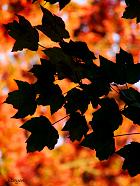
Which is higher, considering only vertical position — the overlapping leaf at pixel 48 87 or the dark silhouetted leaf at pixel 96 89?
the overlapping leaf at pixel 48 87

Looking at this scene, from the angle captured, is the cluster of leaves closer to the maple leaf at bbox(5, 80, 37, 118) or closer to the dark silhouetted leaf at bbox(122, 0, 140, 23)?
the maple leaf at bbox(5, 80, 37, 118)

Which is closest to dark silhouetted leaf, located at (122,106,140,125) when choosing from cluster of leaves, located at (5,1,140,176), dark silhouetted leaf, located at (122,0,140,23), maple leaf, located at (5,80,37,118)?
cluster of leaves, located at (5,1,140,176)

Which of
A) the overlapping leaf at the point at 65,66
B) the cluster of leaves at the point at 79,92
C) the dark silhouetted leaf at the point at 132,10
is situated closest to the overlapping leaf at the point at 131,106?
the cluster of leaves at the point at 79,92

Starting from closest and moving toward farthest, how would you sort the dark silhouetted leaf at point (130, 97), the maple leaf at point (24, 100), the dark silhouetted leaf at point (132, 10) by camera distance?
1. the dark silhouetted leaf at point (130, 97)
2. the maple leaf at point (24, 100)
3. the dark silhouetted leaf at point (132, 10)

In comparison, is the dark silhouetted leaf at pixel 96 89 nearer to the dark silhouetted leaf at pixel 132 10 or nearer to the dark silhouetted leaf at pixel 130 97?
the dark silhouetted leaf at pixel 130 97

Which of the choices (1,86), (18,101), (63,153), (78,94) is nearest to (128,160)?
(78,94)

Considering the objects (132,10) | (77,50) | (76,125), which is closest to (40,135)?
(76,125)
